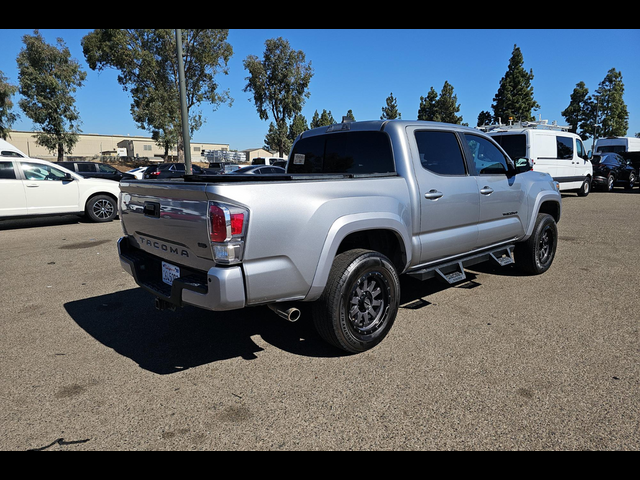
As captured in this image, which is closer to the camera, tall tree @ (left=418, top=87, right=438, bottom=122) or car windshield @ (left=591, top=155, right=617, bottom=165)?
car windshield @ (left=591, top=155, right=617, bottom=165)

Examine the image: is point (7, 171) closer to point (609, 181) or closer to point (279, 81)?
point (609, 181)

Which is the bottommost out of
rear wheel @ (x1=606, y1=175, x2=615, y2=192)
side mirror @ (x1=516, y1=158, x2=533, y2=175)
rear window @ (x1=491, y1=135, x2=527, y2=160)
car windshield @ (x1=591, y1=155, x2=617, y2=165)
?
rear wheel @ (x1=606, y1=175, x2=615, y2=192)

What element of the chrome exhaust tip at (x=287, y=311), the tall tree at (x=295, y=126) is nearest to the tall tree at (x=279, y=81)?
the tall tree at (x=295, y=126)

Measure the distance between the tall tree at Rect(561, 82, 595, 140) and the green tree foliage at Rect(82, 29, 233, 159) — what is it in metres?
41.6

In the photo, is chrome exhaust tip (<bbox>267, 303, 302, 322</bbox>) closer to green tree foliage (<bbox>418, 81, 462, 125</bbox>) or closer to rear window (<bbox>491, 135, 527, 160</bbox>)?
rear window (<bbox>491, 135, 527, 160</bbox>)

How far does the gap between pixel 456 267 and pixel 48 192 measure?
9.65m

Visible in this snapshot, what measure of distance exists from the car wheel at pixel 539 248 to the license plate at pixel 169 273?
4388 millimetres

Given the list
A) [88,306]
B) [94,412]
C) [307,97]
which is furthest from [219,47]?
[94,412]

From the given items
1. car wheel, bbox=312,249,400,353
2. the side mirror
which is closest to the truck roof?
the side mirror

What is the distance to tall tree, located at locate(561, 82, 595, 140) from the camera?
49969 millimetres

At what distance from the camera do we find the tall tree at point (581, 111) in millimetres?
49969

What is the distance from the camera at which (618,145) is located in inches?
958
